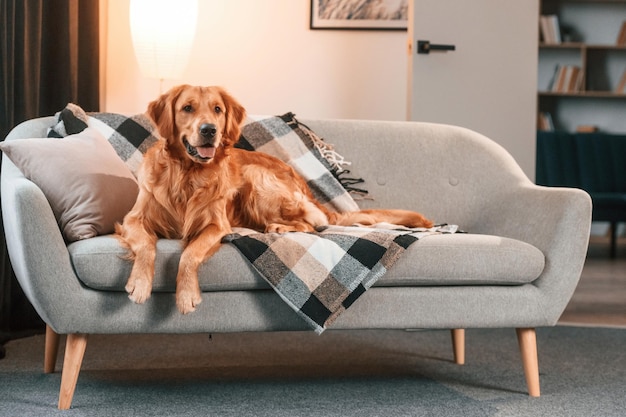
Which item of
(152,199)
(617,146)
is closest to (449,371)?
(152,199)

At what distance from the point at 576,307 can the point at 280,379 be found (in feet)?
7.05

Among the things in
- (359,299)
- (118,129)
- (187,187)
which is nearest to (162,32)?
(118,129)

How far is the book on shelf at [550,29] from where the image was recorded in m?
6.77

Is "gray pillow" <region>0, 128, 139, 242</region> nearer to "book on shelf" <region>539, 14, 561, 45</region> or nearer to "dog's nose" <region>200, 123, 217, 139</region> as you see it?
"dog's nose" <region>200, 123, 217, 139</region>

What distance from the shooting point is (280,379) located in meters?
2.64

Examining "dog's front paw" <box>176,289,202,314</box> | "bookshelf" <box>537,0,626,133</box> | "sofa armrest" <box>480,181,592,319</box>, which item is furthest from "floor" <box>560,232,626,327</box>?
"dog's front paw" <box>176,289,202,314</box>

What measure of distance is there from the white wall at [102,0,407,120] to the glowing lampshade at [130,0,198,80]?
46cm

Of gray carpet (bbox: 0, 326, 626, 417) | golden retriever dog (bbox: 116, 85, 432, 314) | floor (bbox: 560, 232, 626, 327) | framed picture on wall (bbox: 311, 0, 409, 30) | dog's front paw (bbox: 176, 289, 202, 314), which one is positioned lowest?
floor (bbox: 560, 232, 626, 327)

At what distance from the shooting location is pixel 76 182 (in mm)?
2432

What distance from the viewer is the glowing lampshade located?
408cm

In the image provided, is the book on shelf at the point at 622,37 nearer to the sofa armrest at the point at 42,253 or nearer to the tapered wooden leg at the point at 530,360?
the tapered wooden leg at the point at 530,360

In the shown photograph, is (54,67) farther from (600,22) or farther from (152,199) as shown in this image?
(600,22)

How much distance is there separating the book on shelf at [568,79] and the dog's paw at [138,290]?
5388mm

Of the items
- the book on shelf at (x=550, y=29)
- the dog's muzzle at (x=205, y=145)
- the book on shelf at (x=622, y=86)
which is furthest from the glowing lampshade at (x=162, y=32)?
the book on shelf at (x=622, y=86)
